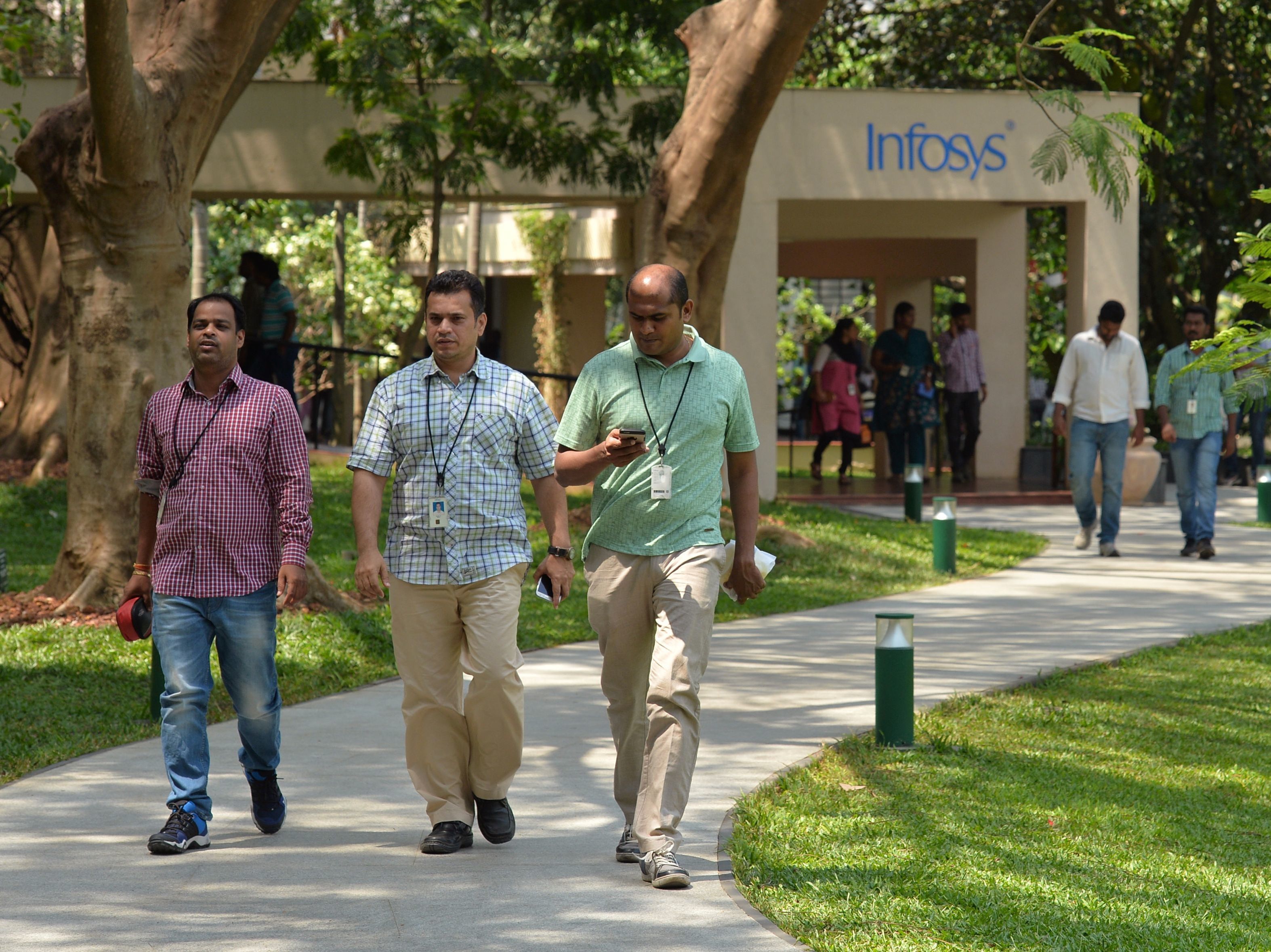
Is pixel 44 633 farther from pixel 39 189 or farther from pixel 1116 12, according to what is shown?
pixel 1116 12

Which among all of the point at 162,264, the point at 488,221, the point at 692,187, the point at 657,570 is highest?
the point at 488,221

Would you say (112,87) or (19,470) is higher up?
(112,87)

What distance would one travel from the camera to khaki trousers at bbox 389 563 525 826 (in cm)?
499

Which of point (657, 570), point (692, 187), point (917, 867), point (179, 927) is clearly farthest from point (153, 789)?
point (692, 187)

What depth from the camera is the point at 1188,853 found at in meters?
5.27

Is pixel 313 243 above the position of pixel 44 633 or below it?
above

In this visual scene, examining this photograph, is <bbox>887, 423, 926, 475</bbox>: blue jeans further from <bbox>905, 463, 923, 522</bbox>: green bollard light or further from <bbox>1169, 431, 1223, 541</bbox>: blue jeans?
<bbox>1169, 431, 1223, 541</bbox>: blue jeans

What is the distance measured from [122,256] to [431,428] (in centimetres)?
485

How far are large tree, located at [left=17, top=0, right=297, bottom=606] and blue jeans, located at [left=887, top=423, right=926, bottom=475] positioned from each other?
10645 mm

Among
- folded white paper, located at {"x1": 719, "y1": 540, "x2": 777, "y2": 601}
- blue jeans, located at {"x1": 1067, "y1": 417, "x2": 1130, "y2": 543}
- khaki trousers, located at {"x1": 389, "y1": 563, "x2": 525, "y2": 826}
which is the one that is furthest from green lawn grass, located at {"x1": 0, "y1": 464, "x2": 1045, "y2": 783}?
folded white paper, located at {"x1": 719, "y1": 540, "x2": 777, "y2": 601}

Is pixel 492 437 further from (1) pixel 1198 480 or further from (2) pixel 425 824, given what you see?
(1) pixel 1198 480

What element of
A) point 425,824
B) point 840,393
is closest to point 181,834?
point 425,824

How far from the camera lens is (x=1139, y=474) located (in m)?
17.3

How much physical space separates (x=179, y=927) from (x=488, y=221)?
1076 inches
